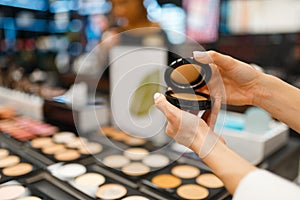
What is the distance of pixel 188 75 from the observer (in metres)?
0.55

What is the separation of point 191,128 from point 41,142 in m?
0.67

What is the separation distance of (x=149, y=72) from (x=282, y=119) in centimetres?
31

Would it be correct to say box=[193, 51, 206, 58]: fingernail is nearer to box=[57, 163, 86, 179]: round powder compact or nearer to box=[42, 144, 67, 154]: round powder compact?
box=[57, 163, 86, 179]: round powder compact

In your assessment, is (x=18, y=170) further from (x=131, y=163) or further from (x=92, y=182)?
(x=131, y=163)

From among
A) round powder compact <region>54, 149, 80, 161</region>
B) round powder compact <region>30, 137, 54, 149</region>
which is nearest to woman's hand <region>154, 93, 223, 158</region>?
round powder compact <region>54, 149, 80, 161</region>

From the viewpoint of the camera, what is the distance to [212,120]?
54 centimetres

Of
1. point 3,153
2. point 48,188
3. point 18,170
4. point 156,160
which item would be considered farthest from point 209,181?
point 3,153

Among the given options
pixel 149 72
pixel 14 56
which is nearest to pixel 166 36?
pixel 149 72

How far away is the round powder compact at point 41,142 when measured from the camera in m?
0.94

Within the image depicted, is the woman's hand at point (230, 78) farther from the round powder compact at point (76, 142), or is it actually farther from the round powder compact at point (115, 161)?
the round powder compact at point (76, 142)

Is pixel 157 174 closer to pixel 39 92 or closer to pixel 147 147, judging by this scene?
pixel 147 147

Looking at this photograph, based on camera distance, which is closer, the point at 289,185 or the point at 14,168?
the point at 289,185

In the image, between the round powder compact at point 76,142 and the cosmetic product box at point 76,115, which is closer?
the cosmetic product box at point 76,115

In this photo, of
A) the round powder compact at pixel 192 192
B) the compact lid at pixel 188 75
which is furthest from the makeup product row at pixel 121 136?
the compact lid at pixel 188 75
